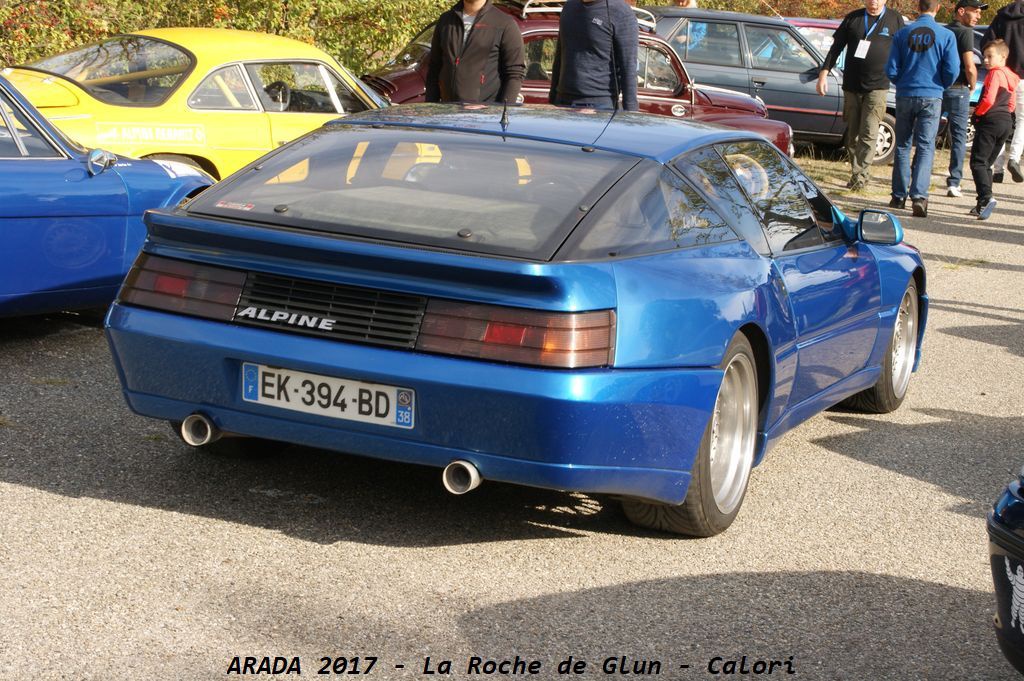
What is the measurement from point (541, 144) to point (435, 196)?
1.64ft

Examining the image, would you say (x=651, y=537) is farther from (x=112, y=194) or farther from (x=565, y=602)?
(x=112, y=194)

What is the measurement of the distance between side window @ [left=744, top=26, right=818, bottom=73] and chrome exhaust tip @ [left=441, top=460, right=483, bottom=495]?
14413mm

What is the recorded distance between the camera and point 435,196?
465cm

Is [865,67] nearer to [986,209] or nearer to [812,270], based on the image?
[986,209]

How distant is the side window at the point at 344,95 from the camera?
10.6 meters

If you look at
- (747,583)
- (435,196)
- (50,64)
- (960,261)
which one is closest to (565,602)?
(747,583)

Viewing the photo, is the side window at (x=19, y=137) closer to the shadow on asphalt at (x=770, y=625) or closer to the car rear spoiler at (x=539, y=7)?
the shadow on asphalt at (x=770, y=625)

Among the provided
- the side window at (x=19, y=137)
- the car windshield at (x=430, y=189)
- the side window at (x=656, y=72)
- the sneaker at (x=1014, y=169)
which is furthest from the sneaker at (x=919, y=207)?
the car windshield at (x=430, y=189)

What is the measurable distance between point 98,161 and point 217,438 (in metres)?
2.91

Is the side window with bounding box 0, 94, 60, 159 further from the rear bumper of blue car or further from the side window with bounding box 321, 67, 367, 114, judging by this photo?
the side window with bounding box 321, 67, 367, 114

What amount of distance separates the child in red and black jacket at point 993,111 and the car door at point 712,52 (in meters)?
3.88

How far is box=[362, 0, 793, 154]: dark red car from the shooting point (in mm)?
13359

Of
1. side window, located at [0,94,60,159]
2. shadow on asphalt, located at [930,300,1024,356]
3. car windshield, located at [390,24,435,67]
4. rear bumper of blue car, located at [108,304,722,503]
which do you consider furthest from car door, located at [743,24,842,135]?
rear bumper of blue car, located at [108,304,722,503]

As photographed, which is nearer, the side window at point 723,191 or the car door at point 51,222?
the side window at point 723,191
